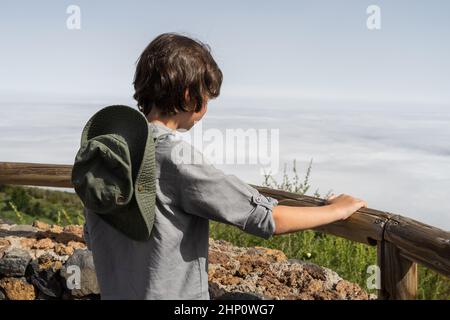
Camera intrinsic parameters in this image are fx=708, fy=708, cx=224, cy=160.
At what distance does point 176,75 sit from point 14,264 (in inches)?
112

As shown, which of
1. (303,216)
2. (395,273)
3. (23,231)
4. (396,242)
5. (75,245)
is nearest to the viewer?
(303,216)

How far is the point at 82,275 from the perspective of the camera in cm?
457

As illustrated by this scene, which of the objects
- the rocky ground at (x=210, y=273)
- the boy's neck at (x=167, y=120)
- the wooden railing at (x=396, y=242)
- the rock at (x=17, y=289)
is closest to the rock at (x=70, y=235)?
→ the rocky ground at (x=210, y=273)

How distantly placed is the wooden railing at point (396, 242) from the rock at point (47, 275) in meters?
1.82

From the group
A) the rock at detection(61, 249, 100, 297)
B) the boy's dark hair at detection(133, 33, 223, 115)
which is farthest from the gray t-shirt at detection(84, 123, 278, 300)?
the rock at detection(61, 249, 100, 297)

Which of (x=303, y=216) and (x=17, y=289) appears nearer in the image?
(x=303, y=216)

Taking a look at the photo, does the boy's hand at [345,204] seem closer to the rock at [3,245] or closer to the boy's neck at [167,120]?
the boy's neck at [167,120]

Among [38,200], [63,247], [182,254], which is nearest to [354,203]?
[182,254]

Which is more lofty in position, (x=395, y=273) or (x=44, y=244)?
(x=395, y=273)

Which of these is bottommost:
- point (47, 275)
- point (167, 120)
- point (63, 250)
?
point (47, 275)

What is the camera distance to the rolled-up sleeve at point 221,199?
2.39 meters

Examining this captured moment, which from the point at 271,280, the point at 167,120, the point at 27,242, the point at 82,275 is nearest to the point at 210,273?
the point at 271,280

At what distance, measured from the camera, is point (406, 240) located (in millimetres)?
3086

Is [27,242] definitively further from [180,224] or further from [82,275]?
[180,224]
